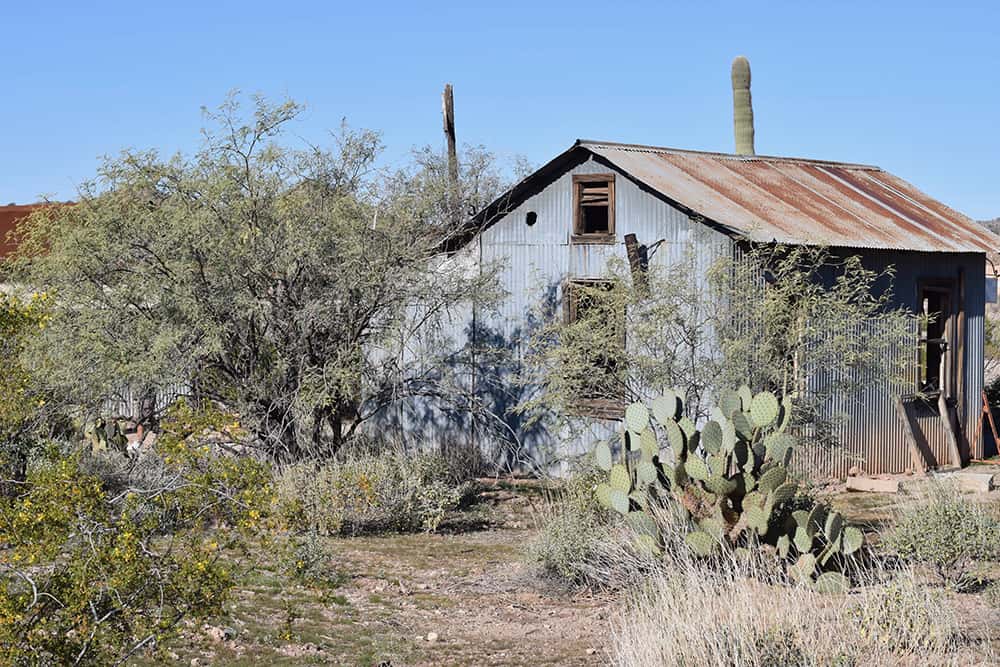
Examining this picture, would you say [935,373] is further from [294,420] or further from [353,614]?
[353,614]

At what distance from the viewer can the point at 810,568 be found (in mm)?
8859

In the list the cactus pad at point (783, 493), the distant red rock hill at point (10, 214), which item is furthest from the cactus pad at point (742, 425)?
the distant red rock hill at point (10, 214)

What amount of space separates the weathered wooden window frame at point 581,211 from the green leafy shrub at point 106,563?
33.6 feet

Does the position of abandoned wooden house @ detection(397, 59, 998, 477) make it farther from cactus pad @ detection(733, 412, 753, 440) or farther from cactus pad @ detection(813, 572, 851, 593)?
cactus pad @ detection(813, 572, 851, 593)

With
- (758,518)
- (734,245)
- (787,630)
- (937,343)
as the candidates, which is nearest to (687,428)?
(758,518)

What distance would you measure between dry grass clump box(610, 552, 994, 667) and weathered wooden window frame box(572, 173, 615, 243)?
8829 millimetres

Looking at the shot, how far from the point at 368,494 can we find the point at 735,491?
442cm

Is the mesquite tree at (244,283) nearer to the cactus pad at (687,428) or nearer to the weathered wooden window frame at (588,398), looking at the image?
the weathered wooden window frame at (588,398)

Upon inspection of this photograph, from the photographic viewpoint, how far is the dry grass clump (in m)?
6.13

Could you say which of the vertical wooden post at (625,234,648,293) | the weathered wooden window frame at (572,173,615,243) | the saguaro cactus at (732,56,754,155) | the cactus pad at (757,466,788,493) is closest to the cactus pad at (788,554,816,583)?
the cactus pad at (757,466,788,493)

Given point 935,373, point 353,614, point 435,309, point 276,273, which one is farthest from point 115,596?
point 935,373

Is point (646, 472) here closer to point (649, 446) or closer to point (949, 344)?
point (649, 446)

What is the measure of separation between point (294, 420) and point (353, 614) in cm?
440

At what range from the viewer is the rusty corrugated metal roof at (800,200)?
48.9ft
